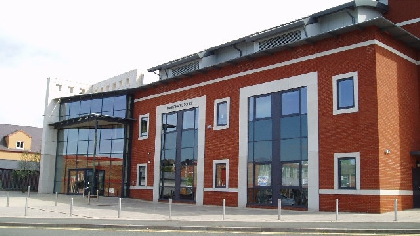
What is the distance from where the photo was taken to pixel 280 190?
2214cm

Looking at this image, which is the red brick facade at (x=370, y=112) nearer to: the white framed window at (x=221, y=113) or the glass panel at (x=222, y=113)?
the white framed window at (x=221, y=113)

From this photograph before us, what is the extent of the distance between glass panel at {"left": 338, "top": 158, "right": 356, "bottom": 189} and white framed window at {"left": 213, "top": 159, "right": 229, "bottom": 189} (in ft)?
23.7

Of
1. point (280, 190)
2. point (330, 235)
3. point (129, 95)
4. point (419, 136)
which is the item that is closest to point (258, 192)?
point (280, 190)

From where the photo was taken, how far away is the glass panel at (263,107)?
77.4ft

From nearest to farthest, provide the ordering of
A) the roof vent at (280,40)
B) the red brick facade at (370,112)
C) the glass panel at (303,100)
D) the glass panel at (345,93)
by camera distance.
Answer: the red brick facade at (370,112) → the glass panel at (345,93) → the glass panel at (303,100) → the roof vent at (280,40)

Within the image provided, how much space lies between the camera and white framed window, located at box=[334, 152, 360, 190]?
1923 cm

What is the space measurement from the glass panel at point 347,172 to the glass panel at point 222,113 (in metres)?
8.06

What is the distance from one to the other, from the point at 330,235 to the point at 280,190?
A: 987 centimetres

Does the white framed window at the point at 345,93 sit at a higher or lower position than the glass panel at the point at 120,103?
lower

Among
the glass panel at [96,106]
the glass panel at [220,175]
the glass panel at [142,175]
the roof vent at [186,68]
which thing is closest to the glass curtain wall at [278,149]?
the glass panel at [220,175]

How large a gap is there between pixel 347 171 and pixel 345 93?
359 centimetres

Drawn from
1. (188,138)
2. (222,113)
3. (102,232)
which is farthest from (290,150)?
(102,232)

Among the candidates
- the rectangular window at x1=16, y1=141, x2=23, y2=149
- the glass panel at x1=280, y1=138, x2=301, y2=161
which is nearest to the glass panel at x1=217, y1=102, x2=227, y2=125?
the glass panel at x1=280, y1=138, x2=301, y2=161

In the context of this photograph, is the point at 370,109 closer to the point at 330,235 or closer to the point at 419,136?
the point at 419,136
